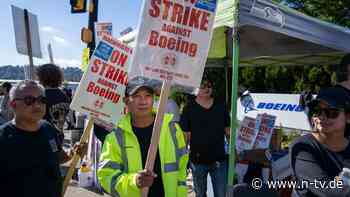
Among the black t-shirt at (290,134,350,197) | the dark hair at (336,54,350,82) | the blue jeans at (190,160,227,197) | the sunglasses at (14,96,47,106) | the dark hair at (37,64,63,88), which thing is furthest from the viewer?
the dark hair at (37,64,63,88)

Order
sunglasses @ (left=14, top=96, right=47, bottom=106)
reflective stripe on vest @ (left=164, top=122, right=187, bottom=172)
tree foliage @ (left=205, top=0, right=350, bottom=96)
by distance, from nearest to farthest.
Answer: reflective stripe on vest @ (left=164, top=122, right=187, bottom=172) → sunglasses @ (left=14, top=96, right=47, bottom=106) → tree foliage @ (left=205, top=0, right=350, bottom=96)

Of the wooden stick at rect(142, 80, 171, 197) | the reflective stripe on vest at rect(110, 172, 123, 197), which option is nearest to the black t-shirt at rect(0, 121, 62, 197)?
the reflective stripe on vest at rect(110, 172, 123, 197)

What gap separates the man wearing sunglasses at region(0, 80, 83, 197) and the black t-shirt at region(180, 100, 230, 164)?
1.91 m

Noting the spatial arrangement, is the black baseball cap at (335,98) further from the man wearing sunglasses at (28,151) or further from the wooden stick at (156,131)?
the man wearing sunglasses at (28,151)

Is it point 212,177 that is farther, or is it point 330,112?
point 212,177

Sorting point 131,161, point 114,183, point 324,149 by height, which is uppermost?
point 324,149

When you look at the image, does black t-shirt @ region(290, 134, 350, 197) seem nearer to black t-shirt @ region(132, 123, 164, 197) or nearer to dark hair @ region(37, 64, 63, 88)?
black t-shirt @ region(132, 123, 164, 197)

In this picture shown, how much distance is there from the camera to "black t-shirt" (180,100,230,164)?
417 centimetres

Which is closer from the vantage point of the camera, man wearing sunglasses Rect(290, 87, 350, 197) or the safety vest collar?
man wearing sunglasses Rect(290, 87, 350, 197)

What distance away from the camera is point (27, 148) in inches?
91.3

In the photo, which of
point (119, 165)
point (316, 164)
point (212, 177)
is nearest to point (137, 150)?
point (119, 165)

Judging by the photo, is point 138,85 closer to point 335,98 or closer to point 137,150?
point 137,150

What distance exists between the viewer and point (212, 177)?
4.25 metres

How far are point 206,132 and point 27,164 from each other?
2.30m
